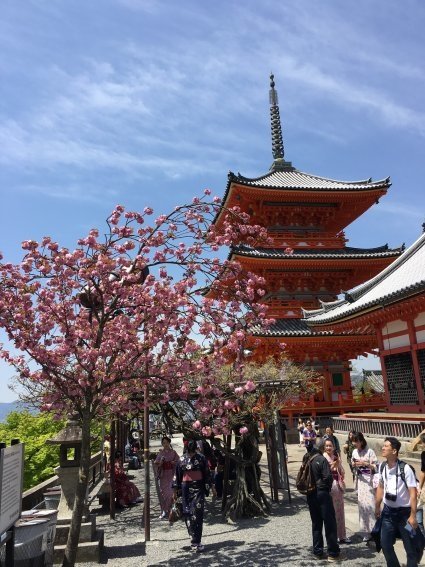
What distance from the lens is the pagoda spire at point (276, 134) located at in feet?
108

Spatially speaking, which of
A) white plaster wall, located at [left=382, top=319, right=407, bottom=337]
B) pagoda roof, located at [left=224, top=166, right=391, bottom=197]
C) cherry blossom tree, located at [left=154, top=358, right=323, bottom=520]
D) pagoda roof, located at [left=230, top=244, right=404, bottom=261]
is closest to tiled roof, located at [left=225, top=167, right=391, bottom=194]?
pagoda roof, located at [left=224, top=166, right=391, bottom=197]

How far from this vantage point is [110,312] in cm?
712

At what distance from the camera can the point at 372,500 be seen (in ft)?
23.4

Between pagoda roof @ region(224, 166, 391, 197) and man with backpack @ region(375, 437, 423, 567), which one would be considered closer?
man with backpack @ region(375, 437, 423, 567)

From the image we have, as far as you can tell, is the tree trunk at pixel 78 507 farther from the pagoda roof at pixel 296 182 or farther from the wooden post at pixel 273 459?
the pagoda roof at pixel 296 182

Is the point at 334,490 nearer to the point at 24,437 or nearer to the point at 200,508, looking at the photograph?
the point at 200,508

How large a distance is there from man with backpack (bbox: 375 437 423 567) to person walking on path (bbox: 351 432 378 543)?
186 cm

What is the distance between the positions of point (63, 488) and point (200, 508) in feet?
8.65

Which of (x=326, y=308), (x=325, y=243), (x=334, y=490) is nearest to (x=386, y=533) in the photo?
(x=334, y=490)

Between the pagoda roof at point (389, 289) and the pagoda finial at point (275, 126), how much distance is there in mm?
17502

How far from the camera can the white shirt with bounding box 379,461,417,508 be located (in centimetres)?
514

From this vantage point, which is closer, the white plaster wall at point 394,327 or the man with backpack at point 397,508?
the man with backpack at point 397,508

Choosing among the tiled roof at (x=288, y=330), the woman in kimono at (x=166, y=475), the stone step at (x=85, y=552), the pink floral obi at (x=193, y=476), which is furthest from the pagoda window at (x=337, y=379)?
the stone step at (x=85, y=552)

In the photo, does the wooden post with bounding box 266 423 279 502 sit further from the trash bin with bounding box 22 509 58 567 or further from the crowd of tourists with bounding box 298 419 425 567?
the trash bin with bounding box 22 509 58 567
